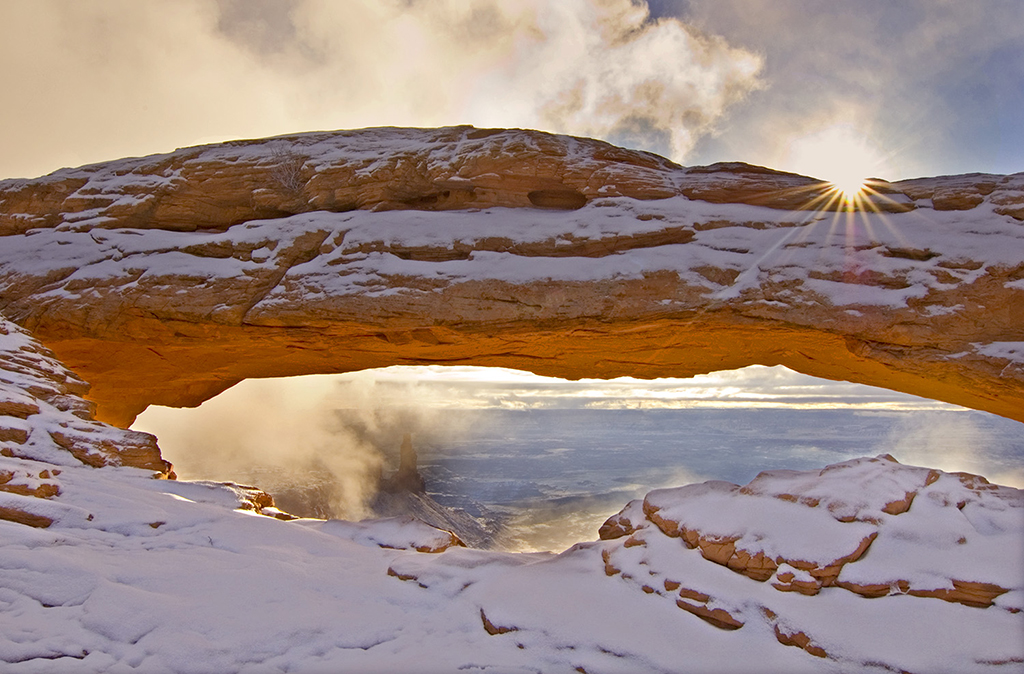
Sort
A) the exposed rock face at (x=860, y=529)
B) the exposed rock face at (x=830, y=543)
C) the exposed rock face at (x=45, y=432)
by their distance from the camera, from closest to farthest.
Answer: the exposed rock face at (x=830, y=543) → the exposed rock face at (x=860, y=529) → the exposed rock face at (x=45, y=432)

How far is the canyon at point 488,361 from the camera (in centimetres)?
409

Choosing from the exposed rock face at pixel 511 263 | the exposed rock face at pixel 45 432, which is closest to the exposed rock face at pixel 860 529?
the exposed rock face at pixel 511 263

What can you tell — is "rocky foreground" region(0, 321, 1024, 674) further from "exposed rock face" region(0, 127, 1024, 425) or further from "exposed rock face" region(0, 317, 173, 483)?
"exposed rock face" region(0, 127, 1024, 425)

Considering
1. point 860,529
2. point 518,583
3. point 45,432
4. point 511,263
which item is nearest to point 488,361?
point 511,263

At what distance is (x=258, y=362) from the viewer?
37.6ft

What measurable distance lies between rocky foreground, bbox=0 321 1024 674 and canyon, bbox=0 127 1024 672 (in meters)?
0.03

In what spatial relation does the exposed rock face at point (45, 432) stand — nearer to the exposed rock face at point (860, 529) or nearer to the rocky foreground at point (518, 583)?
the rocky foreground at point (518, 583)

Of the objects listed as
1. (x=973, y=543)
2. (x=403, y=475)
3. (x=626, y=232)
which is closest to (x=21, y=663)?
(x=973, y=543)

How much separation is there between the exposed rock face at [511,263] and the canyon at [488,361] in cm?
5

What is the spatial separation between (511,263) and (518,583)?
4.88 metres

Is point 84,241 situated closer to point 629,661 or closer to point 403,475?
point 629,661

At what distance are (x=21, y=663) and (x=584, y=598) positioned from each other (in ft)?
13.3

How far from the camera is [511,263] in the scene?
8461 millimetres

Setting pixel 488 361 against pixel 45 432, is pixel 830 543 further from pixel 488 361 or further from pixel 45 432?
pixel 45 432
